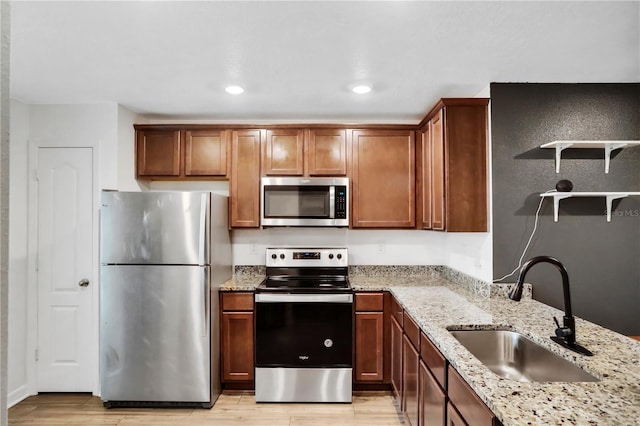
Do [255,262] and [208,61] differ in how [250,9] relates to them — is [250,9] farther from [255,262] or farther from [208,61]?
[255,262]

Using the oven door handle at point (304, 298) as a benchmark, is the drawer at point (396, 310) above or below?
below

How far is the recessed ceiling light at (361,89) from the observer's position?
8.57 ft

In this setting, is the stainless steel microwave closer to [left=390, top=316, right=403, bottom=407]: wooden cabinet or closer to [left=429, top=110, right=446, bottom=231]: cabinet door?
[left=429, top=110, right=446, bottom=231]: cabinet door

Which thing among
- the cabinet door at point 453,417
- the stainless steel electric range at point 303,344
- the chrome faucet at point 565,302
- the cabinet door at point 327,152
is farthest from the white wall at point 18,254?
the chrome faucet at point 565,302

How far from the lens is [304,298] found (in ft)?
9.71

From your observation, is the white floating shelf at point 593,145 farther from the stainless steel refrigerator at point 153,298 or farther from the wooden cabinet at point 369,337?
the stainless steel refrigerator at point 153,298

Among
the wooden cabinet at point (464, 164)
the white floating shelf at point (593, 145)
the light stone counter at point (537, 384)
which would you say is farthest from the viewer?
the wooden cabinet at point (464, 164)

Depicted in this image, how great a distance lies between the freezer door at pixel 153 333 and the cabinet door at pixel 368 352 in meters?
1.23

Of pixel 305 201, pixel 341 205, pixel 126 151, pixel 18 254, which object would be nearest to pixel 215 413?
pixel 305 201

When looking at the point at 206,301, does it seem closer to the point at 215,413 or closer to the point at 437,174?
the point at 215,413

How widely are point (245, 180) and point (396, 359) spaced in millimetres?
1981

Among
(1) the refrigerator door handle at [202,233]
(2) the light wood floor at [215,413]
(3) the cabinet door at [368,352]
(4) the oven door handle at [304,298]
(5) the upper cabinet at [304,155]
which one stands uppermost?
(5) the upper cabinet at [304,155]

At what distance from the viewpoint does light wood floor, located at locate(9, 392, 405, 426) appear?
266 centimetres

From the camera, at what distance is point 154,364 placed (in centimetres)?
279
